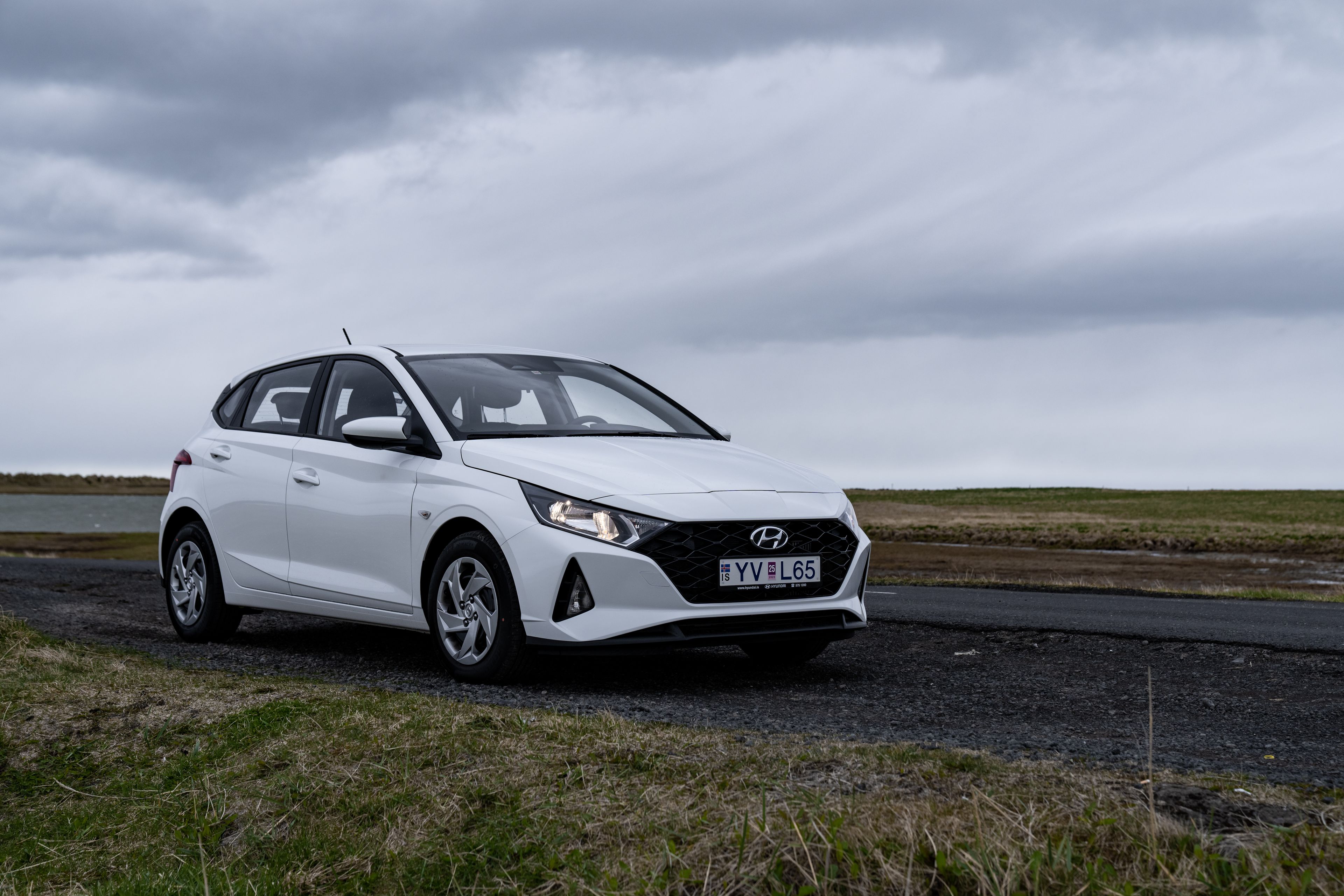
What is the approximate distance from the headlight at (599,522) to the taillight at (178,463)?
3930 mm

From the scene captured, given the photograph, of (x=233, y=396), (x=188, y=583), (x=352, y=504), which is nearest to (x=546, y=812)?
(x=352, y=504)

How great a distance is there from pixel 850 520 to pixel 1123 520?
45.2 metres

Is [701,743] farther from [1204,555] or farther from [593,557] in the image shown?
[1204,555]

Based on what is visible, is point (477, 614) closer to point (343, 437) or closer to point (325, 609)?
point (325, 609)

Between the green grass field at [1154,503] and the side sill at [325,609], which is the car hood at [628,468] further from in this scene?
the green grass field at [1154,503]

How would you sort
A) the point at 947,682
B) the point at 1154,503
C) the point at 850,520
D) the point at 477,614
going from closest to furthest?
the point at 477,614, the point at 850,520, the point at 947,682, the point at 1154,503

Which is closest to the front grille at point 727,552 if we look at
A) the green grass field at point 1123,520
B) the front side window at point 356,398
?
the front side window at point 356,398

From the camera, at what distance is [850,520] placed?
21.8ft

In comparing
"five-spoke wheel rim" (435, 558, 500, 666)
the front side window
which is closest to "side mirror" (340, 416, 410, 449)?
the front side window

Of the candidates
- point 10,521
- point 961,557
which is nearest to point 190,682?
point 961,557

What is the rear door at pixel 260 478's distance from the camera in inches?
303

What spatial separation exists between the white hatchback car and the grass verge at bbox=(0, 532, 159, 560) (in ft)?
61.9

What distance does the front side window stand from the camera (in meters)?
7.28

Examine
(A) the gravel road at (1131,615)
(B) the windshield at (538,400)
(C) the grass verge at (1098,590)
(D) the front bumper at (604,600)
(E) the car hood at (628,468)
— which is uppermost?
(B) the windshield at (538,400)
